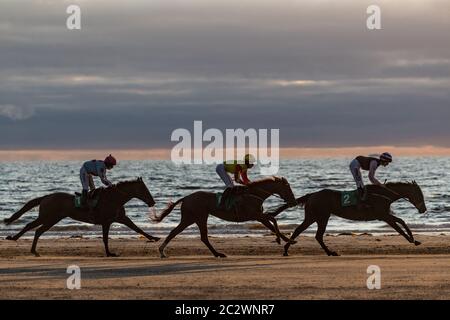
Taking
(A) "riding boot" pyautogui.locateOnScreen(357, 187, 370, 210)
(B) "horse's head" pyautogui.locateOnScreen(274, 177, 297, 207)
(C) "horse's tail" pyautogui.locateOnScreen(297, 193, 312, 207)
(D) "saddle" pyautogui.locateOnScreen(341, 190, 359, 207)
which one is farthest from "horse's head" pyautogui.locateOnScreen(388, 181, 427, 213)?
(B) "horse's head" pyautogui.locateOnScreen(274, 177, 297, 207)

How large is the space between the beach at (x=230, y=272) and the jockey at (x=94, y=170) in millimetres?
1796

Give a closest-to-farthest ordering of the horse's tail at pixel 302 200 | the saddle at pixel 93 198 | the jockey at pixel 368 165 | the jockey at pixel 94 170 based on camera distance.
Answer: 1. the jockey at pixel 368 165
2. the horse's tail at pixel 302 200
3. the jockey at pixel 94 170
4. the saddle at pixel 93 198

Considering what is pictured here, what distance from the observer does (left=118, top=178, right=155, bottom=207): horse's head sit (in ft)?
88.7

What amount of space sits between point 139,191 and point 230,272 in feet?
18.6

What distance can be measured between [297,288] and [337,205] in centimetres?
830

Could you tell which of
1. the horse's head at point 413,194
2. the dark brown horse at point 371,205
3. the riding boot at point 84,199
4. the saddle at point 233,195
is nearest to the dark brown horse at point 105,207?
the riding boot at point 84,199

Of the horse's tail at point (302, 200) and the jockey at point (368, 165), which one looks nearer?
the jockey at point (368, 165)

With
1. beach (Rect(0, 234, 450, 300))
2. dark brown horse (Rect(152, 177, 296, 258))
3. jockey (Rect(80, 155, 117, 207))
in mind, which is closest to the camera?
beach (Rect(0, 234, 450, 300))

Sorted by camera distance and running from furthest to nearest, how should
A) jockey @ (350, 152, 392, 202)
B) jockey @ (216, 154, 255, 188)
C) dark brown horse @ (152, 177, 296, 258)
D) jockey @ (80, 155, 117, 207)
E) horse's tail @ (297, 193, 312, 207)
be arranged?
jockey @ (80, 155, 117, 207) < horse's tail @ (297, 193, 312, 207) < jockey @ (350, 152, 392, 202) < dark brown horse @ (152, 177, 296, 258) < jockey @ (216, 154, 255, 188)

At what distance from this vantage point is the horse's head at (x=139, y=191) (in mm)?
27047

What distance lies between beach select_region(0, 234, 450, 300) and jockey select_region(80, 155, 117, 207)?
1.80 meters

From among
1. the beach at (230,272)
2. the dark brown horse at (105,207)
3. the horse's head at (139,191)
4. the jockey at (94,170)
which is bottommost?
the beach at (230,272)

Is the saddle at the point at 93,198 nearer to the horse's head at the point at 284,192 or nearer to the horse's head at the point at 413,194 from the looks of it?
the horse's head at the point at 284,192

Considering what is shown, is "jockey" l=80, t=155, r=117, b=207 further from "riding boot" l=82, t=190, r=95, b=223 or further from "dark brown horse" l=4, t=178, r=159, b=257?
"dark brown horse" l=4, t=178, r=159, b=257
